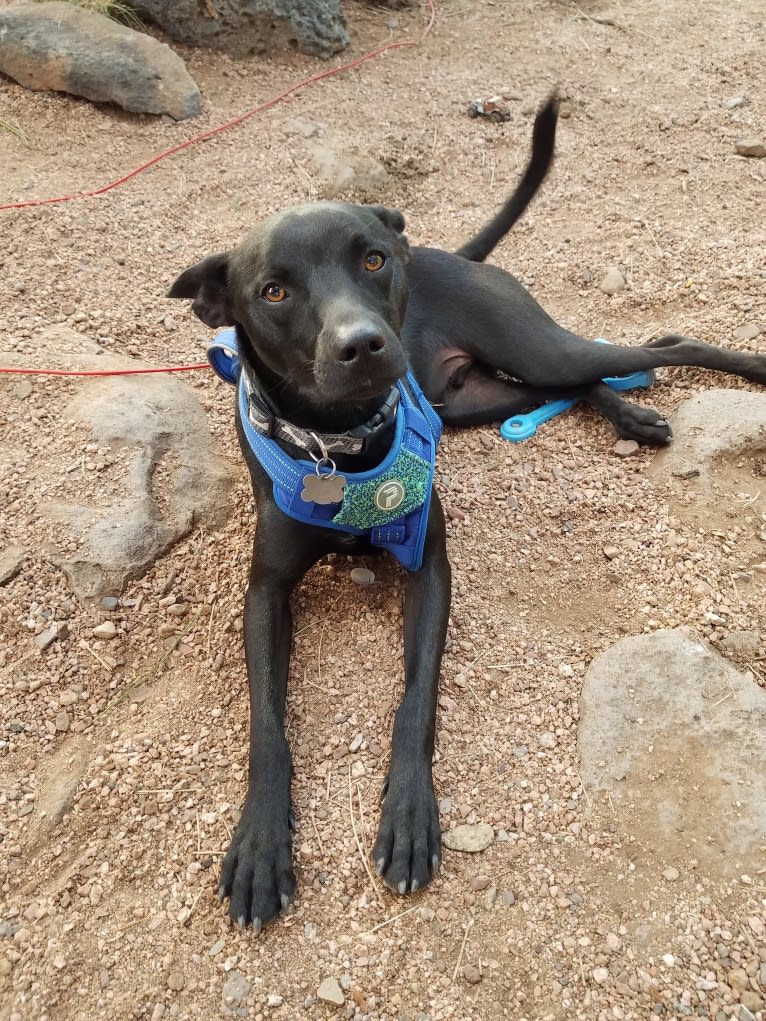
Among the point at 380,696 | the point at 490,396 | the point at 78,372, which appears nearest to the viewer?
the point at 380,696

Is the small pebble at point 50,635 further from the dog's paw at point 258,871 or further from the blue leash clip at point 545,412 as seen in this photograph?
the blue leash clip at point 545,412

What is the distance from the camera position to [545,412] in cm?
355

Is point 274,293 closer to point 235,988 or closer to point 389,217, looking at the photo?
point 389,217

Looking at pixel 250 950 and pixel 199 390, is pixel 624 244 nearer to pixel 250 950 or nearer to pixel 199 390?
pixel 199 390

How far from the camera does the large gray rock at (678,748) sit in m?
1.99

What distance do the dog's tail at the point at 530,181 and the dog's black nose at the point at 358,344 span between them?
81.7 inches

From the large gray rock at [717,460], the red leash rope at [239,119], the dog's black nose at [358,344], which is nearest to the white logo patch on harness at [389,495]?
the dog's black nose at [358,344]

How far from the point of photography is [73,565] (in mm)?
2744

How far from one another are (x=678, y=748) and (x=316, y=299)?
61.6 inches

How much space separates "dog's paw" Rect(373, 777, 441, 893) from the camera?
79.6 inches

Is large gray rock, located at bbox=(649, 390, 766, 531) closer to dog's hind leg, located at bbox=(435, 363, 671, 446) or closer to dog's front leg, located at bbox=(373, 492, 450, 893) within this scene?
dog's hind leg, located at bbox=(435, 363, 671, 446)

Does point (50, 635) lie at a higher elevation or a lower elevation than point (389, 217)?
lower

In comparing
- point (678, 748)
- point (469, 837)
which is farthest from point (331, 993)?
point (678, 748)

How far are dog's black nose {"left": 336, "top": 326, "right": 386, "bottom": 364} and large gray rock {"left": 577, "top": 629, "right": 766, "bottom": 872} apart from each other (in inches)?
46.4
